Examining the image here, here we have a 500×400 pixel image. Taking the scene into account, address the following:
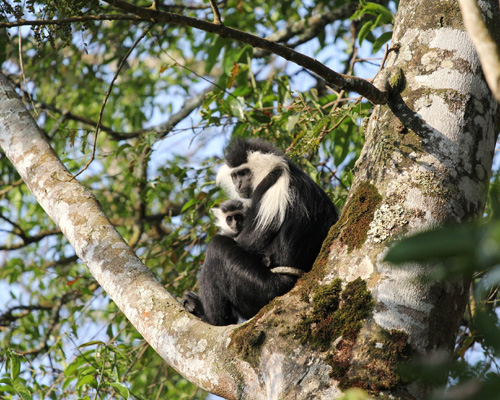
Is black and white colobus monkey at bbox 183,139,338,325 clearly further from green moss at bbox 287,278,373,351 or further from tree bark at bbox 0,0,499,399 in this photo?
green moss at bbox 287,278,373,351

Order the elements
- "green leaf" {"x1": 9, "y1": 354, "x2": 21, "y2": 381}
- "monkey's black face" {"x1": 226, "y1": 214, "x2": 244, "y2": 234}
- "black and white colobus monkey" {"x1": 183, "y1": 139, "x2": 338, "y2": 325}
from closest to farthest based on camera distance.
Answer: "green leaf" {"x1": 9, "y1": 354, "x2": 21, "y2": 381}
"black and white colobus monkey" {"x1": 183, "y1": 139, "x2": 338, "y2": 325}
"monkey's black face" {"x1": 226, "y1": 214, "x2": 244, "y2": 234}

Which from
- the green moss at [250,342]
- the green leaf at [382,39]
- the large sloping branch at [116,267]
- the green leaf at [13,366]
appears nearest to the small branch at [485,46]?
the green moss at [250,342]

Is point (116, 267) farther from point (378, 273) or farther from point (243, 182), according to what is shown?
point (243, 182)

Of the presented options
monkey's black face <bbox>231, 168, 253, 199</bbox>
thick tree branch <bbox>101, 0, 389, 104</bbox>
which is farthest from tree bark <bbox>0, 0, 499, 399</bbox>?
monkey's black face <bbox>231, 168, 253, 199</bbox>

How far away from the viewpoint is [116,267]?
8.29 ft

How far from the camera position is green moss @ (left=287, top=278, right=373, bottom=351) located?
1817 millimetres

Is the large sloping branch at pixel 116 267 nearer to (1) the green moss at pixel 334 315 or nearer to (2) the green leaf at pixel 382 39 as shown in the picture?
(1) the green moss at pixel 334 315

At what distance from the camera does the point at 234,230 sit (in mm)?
4406

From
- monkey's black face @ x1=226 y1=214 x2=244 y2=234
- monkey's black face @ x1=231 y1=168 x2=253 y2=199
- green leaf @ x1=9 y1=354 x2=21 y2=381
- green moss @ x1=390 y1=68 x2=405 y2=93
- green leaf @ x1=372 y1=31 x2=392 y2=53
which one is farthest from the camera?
monkey's black face @ x1=226 y1=214 x2=244 y2=234

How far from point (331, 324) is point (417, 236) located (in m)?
1.27

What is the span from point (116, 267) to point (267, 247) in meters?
1.23

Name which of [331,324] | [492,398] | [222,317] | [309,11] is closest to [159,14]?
[331,324]

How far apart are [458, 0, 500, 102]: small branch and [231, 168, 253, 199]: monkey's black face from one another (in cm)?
326

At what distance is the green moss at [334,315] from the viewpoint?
1.82 metres
